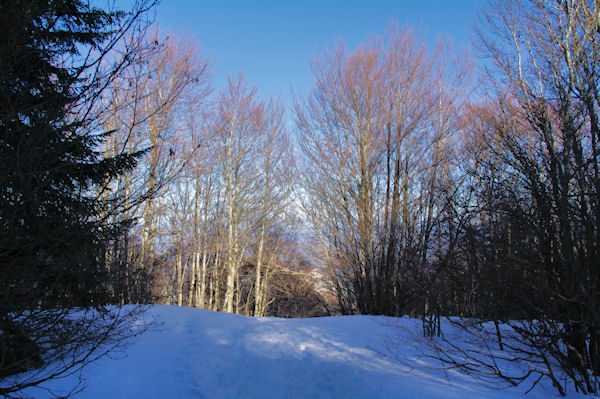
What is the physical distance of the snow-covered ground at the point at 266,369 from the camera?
10.5ft

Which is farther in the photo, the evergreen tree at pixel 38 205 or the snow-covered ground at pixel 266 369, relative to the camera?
the snow-covered ground at pixel 266 369

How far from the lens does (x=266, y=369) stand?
13.1 ft

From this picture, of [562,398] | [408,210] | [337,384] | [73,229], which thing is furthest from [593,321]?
[408,210]

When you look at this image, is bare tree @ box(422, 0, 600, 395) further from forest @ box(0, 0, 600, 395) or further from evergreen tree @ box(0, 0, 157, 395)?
evergreen tree @ box(0, 0, 157, 395)

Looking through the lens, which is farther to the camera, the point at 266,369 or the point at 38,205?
the point at 266,369

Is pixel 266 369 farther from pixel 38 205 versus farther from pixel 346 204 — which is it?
pixel 346 204

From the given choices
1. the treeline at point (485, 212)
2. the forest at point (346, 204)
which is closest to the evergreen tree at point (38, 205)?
the forest at point (346, 204)

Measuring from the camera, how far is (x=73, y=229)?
2.51 m

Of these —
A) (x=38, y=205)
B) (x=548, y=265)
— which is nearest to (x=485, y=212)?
(x=548, y=265)

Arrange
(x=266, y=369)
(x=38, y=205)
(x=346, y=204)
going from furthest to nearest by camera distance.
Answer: (x=346, y=204) < (x=266, y=369) < (x=38, y=205)

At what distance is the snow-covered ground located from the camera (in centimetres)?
321

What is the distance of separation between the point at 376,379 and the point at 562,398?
1.63m

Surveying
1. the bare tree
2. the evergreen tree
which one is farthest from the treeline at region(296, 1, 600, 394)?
the evergreen tree

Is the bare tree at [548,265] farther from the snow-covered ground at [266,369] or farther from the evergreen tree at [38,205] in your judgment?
the evergreen tree at [38,205]
